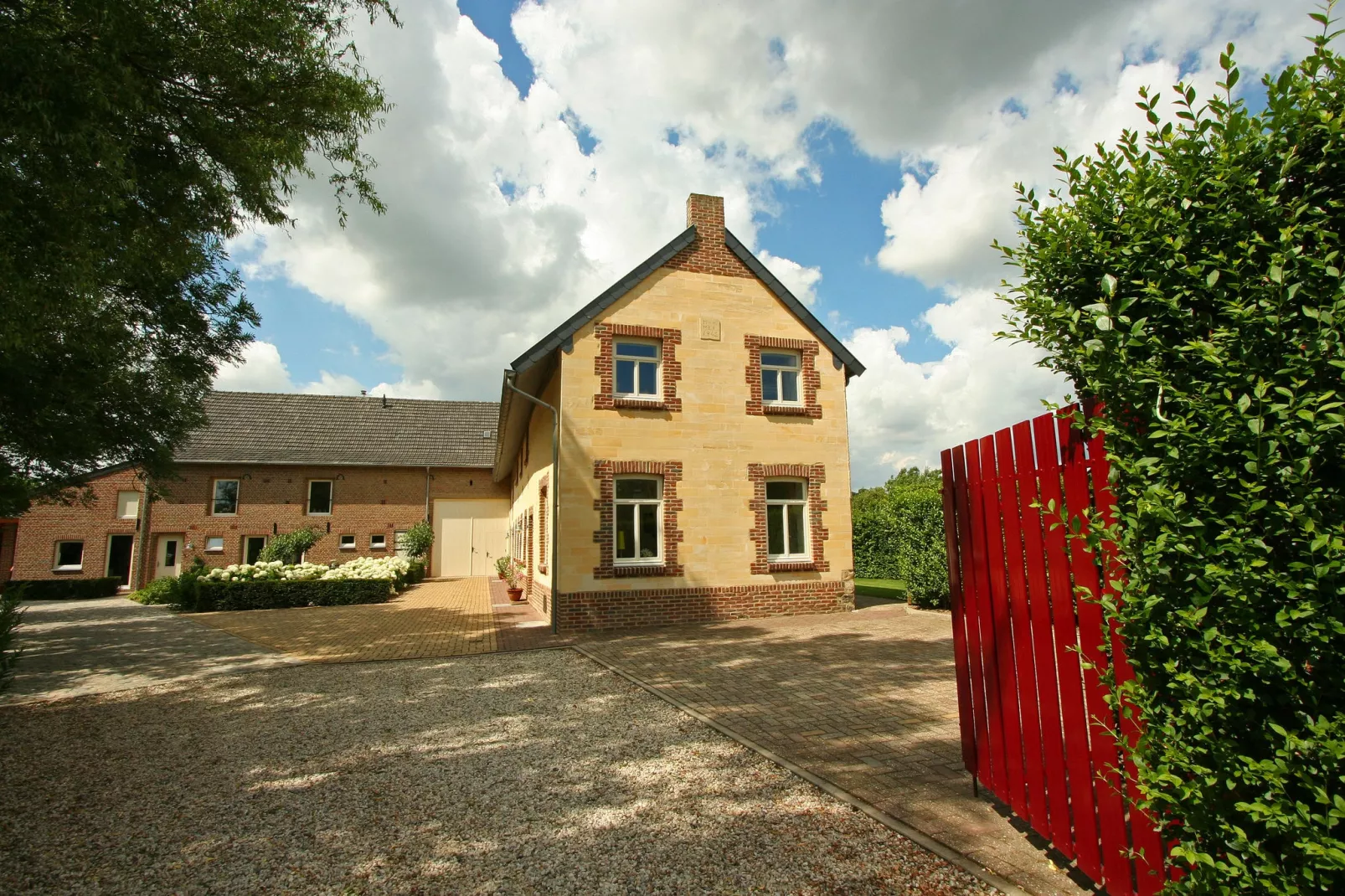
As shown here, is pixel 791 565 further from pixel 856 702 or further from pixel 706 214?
pixel 706 214

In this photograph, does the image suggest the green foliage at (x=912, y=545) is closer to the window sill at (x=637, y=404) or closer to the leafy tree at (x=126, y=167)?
the window sill at (x=637, y=404)

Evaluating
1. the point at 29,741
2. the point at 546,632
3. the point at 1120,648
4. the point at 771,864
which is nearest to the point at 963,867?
the point at 771,864

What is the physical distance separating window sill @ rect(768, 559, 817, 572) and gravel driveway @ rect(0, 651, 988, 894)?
6494mm

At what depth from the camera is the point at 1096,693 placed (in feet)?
9.14

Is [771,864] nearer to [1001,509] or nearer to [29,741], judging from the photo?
[1001,509]

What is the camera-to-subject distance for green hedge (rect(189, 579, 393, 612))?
17.1m

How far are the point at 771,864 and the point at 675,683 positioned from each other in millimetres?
4229

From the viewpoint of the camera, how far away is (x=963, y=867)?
129 inches

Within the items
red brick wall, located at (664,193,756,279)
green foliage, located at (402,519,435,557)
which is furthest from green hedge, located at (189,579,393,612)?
red brick wall, located at (664,193,756,279)

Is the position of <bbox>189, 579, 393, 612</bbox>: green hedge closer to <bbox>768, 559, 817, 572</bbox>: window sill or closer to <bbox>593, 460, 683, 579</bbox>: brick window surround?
<bbox>593, 460, 683, 579</bbox>: brick window surround

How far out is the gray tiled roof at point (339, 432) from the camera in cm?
2815

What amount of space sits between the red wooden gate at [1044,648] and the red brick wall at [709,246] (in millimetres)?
10162

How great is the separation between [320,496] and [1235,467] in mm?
31261

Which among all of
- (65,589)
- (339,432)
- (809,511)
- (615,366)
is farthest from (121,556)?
(809,511)
